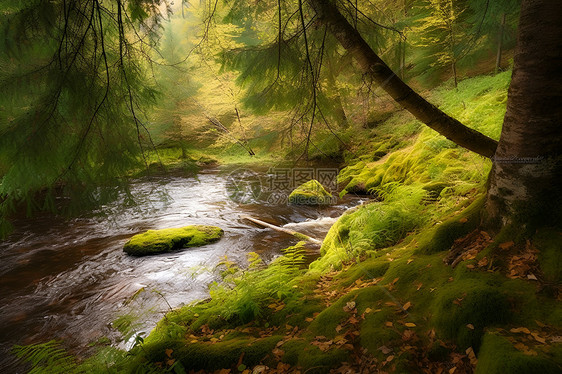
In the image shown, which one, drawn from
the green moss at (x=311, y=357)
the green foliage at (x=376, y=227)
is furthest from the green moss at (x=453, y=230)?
the green moss at (x=311, y=357)

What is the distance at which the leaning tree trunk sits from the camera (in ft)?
6.94

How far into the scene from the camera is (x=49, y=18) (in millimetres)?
2254

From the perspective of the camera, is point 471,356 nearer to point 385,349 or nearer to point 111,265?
point 385,349

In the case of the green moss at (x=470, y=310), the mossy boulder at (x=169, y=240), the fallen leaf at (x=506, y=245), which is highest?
the fallen leaf at (x=506, y=245)

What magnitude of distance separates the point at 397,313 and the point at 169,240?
622 centimetres

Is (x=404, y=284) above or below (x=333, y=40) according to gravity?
below

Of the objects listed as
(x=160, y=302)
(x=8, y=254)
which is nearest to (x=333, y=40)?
(x=160, y=302)

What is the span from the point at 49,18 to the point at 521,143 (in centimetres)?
386

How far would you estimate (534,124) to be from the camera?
2236 millimetres

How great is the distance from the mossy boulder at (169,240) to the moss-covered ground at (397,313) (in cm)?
333

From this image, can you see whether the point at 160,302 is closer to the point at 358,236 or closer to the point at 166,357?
the point at 166,357

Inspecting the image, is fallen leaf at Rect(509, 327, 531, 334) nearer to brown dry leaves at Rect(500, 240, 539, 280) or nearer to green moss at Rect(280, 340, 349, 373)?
brown dry leaves at Rect(500, 240, 539, 280)

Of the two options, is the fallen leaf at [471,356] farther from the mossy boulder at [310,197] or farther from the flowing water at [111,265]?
the mossy boulder at [310,197]

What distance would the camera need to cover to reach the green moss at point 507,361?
1460 millimetres
